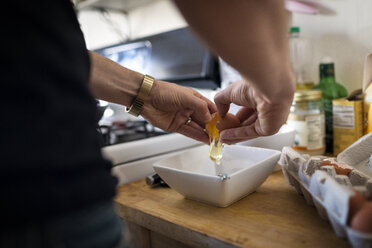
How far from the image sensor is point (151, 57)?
1.31 metres

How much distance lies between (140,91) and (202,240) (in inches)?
12.4

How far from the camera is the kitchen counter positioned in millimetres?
463

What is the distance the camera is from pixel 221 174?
2.10 ft

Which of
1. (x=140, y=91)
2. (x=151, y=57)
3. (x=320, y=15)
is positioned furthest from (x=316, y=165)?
(x=151, y=57)

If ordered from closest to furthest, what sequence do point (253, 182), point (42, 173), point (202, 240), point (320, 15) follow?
point (42, 173)
point (202, 240)
point (253, 182)
point (320, 15)

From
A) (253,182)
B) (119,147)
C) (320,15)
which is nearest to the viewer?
(253,182)

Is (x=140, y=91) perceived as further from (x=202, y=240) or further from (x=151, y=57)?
(x=151, y=57)

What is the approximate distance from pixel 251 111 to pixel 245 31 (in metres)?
0.36

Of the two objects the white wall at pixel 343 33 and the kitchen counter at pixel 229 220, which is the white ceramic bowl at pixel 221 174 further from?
the white wall at pixel 343 33

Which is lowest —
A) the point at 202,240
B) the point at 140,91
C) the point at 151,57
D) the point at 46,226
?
the point at 202,240

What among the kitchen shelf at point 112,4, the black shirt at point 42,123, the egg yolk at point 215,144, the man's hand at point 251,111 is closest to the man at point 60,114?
the black shirt at point 42,123

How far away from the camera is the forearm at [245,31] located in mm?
304

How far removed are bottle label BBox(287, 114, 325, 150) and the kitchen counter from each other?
0.15 meters

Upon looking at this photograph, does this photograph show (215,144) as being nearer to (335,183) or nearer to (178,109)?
(178,109)
